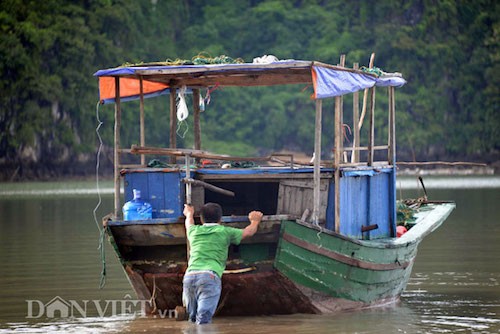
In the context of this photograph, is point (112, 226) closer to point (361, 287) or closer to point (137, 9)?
point (361, 287)

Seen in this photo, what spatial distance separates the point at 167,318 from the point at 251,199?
2.07m

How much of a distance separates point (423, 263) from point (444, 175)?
3835 cm

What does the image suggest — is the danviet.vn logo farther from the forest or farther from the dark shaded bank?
the forest

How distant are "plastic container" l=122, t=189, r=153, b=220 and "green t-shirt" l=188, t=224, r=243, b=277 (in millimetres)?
1130

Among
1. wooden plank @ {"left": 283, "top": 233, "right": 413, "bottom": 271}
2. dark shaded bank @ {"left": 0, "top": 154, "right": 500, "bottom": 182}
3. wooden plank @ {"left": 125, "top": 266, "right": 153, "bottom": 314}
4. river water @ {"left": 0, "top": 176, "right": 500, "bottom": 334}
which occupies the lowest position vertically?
dark shaded bank @ {"left": 0, "top": 154, "right": 500, "bottom": 182}

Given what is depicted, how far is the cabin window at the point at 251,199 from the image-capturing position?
1386cm

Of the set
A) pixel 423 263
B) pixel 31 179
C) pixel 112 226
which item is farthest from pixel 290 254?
pixel 31 179

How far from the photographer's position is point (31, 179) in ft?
175

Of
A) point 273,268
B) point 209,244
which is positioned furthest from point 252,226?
point 273,268

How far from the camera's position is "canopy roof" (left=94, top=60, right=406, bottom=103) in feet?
38.5

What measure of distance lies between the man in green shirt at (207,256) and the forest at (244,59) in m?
40.7

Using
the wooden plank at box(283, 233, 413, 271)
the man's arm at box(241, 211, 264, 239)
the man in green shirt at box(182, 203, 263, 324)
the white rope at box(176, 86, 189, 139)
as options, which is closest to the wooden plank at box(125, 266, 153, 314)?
the man in green shirt at box(182, 203, 263, 324)

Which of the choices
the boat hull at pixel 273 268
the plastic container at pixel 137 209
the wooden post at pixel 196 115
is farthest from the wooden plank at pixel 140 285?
the wooden post at pixel 196 115

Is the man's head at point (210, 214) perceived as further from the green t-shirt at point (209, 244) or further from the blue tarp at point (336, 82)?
the blue tarp at point (336, 82)
